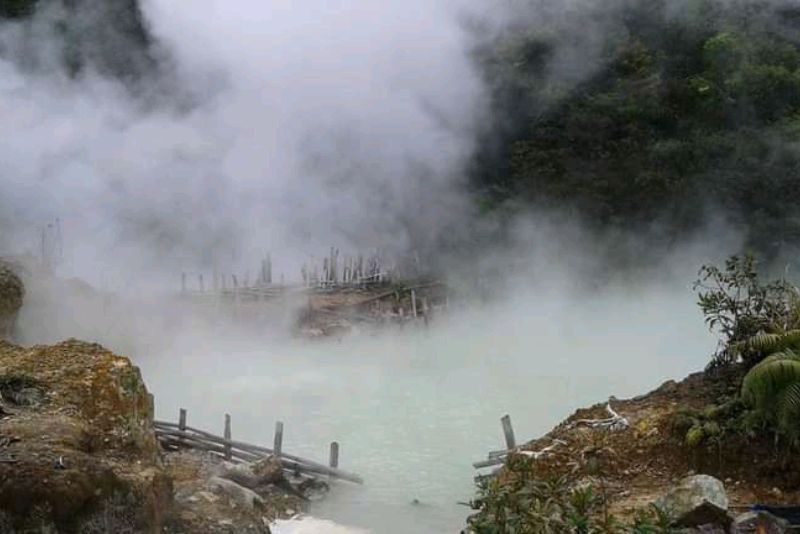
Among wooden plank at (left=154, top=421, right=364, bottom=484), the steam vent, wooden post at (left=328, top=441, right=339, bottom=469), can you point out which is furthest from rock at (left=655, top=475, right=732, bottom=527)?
the steam vent

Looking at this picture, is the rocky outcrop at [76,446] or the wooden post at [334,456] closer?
the rocky outcrop at [76,446]

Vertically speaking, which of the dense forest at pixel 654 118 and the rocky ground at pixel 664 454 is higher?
the dense forest at pixel 654 118

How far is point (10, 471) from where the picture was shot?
487cm

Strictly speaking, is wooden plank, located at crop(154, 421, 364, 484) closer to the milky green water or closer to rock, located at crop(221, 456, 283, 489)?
the milky green water

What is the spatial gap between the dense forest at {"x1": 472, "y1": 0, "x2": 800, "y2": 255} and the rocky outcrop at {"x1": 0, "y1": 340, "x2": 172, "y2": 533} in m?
16.0

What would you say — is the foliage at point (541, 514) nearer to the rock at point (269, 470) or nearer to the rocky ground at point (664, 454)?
the rocky ground at point (664, 454)

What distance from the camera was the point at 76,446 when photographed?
5.40 meters

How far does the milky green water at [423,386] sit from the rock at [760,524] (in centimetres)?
309

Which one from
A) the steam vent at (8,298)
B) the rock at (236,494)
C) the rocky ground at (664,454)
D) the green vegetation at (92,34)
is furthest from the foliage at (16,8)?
the rocky ground at (664,454)

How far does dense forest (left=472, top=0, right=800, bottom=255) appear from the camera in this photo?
63.4 ft

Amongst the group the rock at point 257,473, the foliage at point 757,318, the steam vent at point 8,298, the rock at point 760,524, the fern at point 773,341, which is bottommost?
the rock at point 760,524

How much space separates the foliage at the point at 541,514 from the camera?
4254 mm

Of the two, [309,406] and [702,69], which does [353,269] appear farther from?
[702,69]

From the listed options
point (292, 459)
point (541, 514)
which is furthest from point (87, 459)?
point (292, 459)
